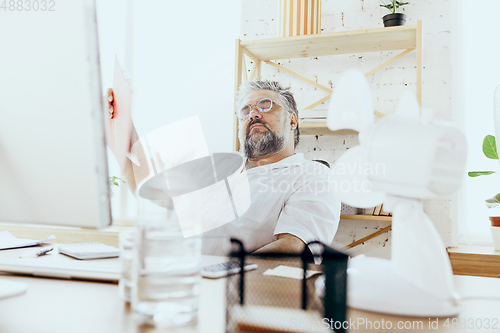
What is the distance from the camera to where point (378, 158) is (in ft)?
1.41

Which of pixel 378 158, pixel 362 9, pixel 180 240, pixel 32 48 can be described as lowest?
pixel 180 240

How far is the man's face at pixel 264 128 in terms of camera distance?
6.27 feet

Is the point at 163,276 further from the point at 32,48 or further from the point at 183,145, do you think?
the point at 183,145

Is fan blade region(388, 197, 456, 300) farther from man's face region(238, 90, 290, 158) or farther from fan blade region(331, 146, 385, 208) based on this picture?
man's face region(238, 90, 290, 158)

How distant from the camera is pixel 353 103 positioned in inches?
19.0

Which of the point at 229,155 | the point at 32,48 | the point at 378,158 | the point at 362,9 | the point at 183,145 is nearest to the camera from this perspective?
the point at 378,158

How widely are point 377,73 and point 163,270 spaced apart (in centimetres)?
212

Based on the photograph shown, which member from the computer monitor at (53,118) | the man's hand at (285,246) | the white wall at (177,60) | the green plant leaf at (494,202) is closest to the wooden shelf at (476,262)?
the green plant leaf at (494,202)

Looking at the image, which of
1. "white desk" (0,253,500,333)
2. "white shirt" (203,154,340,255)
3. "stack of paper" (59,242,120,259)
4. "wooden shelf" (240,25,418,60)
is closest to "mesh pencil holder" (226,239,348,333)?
"white desk" (0,253,500,333)

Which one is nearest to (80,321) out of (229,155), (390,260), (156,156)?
(390,260)

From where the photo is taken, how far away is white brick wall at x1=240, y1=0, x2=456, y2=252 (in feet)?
7.01

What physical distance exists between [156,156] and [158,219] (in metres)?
1.66

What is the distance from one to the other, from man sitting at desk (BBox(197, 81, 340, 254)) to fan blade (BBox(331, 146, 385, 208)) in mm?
704

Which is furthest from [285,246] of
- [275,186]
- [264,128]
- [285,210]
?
[264,128]
